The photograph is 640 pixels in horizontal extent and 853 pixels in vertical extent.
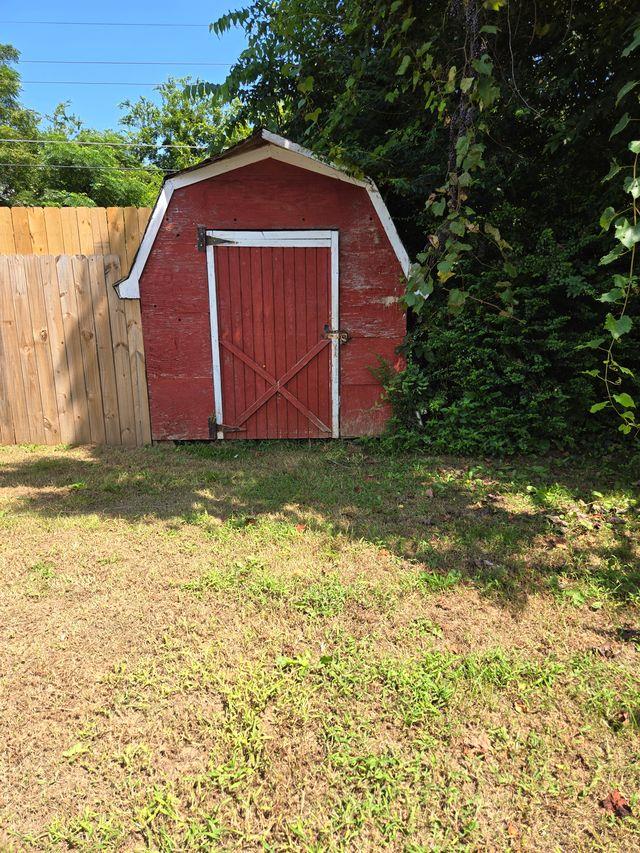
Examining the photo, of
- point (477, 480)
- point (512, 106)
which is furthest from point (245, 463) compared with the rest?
point (512, 106)

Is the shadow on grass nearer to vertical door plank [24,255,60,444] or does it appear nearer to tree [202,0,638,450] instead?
vertical door plank [24,255,60,444]

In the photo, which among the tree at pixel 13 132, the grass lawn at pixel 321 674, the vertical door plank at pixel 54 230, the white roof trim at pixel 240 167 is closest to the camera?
the grass lawn at pixel 321 674

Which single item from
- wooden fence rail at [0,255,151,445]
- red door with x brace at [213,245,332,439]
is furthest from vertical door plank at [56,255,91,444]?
red door with x brace at [213,245,332,439]

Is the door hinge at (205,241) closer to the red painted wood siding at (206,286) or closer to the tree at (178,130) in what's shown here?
the red painted wood siding at (206,286)

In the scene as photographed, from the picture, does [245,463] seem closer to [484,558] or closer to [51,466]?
[51,466]

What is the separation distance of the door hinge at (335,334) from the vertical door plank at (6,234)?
3584 mm

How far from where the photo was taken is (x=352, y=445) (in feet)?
19.4

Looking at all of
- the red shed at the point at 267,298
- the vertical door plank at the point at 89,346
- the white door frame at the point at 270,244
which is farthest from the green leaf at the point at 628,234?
the vertical door plank at the point at 89,346

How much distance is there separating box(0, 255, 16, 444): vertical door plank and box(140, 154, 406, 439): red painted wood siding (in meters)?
1.48

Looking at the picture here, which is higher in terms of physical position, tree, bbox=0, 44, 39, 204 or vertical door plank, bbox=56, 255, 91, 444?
tree, bbox=0, 44, 39, 204

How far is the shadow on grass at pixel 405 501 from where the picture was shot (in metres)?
3.20

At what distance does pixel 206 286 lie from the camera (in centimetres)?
562

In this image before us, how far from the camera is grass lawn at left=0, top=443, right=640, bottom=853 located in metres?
1.73

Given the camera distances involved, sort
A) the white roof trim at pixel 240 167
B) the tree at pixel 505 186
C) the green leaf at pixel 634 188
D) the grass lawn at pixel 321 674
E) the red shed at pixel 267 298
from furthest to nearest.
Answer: the red shed at pixel 267 298 → the white roof trim at pixel 240 167 → the tree at pixel 505 186 → the green leaf at pixel 634 188 → the grass lawn at pixel 321 674
